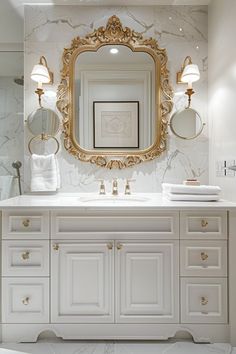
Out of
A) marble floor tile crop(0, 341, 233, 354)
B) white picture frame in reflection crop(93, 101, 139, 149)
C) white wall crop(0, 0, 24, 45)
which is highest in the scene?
white wall crop(0, 0, 24, 45)

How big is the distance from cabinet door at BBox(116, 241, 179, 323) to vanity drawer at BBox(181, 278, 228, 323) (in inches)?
2.2

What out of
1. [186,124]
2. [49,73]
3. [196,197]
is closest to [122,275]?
[196,197]

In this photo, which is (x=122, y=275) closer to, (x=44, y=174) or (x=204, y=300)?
(x=204, y=300)

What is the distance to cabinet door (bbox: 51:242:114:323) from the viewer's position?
1567 millimetres

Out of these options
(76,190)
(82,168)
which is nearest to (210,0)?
(82,168)

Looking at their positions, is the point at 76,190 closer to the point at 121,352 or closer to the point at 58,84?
the point at 58,84

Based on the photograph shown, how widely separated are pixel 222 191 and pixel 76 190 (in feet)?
3.55

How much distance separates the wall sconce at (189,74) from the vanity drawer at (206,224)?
94cm

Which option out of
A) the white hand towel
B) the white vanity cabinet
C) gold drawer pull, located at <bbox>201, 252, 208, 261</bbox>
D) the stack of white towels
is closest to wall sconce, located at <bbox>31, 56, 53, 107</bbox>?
the white hand towel

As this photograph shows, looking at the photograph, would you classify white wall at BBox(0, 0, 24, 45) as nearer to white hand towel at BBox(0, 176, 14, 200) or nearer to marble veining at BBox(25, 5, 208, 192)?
marble veining at BBox(25, 5, 208, 192)

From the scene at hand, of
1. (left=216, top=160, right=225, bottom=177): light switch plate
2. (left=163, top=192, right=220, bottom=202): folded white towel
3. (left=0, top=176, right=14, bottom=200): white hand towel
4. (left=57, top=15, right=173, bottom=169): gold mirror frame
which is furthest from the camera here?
(left=0, top=176, right=14, bottom=200): white hand towel

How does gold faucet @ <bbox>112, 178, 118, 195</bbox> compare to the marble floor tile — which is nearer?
the marble floor tile

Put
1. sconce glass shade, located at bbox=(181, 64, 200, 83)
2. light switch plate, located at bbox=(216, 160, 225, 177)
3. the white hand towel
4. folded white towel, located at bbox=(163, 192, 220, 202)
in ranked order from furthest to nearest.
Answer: the white hand towel < sconce glass shade, located at bbox=(181, 64, 200, 83) < light switch plate, located at bbox=(216, 160, 225, 177) < folded white towel, located at bbox=(163, 192, 220, 202)

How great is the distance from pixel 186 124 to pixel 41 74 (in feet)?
3.76
